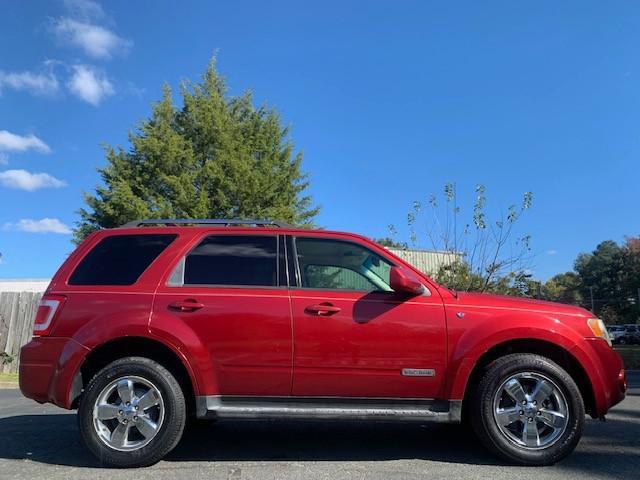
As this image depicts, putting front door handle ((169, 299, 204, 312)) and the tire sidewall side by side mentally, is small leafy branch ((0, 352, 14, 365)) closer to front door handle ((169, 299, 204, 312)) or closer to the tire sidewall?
front door handle ((169, 299, 204, 312))

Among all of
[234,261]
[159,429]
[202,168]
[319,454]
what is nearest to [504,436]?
[319,454]

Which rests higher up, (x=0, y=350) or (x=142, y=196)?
(x=142, y=196)

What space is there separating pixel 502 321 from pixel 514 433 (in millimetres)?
920

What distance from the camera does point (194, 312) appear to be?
470 centimetres

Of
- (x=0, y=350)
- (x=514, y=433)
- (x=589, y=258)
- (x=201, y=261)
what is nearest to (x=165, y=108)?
(x=0, y=350)

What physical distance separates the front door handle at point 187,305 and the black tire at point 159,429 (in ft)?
1.66

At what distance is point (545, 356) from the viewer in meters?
4.88

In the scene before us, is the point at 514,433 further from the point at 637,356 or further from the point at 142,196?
the point at 142,196

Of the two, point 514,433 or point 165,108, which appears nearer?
point 514,433

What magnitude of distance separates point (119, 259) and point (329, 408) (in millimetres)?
2264

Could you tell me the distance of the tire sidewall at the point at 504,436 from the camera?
455 centimetres

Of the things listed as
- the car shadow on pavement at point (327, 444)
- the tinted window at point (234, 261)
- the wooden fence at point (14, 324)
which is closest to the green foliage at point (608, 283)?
the wooden fence at point (14, 324)

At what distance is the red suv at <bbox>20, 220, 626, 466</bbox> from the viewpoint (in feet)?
15.1

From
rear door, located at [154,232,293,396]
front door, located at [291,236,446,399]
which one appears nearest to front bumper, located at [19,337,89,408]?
rear door, located at [154,232,293,396]
